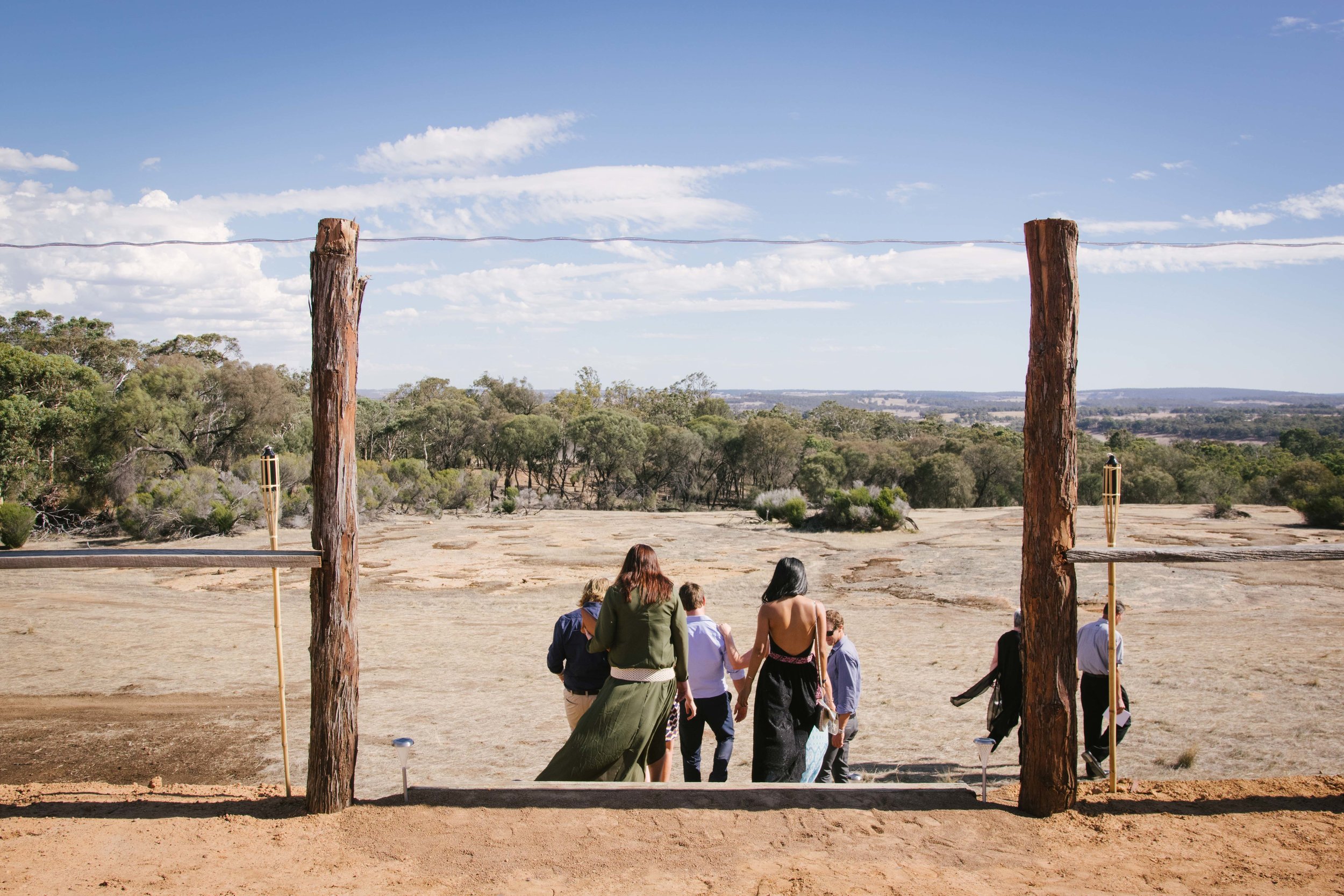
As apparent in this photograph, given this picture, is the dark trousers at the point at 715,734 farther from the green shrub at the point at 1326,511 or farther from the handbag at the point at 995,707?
the green shrub at the point at 1326,511

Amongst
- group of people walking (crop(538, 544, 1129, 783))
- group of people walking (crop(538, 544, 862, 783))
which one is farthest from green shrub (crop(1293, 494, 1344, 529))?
group of people walking (crop(538, 544, 862, 783))

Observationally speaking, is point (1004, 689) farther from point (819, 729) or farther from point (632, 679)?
point (632, 679)

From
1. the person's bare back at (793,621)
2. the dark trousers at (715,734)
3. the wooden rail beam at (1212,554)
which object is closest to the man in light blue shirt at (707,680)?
the dark trousers at (715,734)

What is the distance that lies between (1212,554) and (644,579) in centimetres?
362

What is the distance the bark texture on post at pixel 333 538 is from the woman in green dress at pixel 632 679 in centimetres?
125

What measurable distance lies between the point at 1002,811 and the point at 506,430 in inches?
1433

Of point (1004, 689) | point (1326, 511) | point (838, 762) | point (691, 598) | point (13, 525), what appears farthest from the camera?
point (1326, 511)

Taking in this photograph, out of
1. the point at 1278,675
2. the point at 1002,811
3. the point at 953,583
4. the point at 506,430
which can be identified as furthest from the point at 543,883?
the point at 506,430

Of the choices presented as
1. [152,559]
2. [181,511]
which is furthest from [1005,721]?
[181,511]

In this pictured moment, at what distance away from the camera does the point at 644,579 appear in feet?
16.4

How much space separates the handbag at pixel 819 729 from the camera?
5.25 m

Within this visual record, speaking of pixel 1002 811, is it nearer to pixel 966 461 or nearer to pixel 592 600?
pixel 592 600

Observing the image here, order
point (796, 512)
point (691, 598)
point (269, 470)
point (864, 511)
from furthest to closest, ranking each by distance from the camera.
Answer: point (796, 512) → point (864, 511) → point (691, 598) → point (269, 470)

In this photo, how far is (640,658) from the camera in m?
5.04
